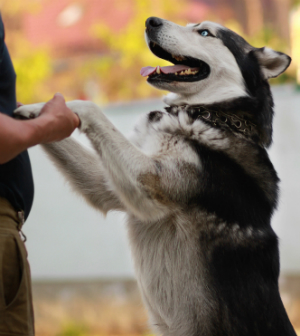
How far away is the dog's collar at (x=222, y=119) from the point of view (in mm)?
2230

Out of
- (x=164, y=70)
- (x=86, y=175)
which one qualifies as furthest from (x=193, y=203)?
(x=164, y=70)

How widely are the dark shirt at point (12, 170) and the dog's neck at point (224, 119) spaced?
3.16 feet

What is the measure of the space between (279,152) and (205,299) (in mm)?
3802

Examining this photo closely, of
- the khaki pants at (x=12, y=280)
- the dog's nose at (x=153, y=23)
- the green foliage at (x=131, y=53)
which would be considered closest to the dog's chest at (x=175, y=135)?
the dog's nose at (x=153, y=23)

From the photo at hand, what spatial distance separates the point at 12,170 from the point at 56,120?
13.2 inches

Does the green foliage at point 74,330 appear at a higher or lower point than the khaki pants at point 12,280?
lower

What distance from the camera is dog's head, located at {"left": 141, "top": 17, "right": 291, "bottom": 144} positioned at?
95.3 inches

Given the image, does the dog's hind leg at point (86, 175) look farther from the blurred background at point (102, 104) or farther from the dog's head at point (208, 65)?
the blurred background at point (102, 104)

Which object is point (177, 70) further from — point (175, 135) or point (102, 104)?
point (102, 104)

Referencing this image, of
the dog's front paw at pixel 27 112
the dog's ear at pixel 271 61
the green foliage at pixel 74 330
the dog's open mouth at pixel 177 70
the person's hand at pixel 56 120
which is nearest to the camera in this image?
the person's hand at pixel 56 120

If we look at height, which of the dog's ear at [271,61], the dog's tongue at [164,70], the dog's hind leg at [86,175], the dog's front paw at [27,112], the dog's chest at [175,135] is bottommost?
the dog's hind leg at [86,175]

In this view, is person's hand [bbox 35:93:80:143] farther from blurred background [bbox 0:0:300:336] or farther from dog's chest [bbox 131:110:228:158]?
blurred background [bbox 0:0:300:336]

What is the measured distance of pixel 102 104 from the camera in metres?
6.04

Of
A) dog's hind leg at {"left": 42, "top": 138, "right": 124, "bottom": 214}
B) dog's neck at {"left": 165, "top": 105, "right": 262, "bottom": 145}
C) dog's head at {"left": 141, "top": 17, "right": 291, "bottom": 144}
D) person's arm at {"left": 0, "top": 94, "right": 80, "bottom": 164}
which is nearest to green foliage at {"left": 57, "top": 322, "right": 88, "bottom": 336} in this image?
dog's hind leg at {"left": 42, "top": 138, "right": 124, "bottom": 214}
